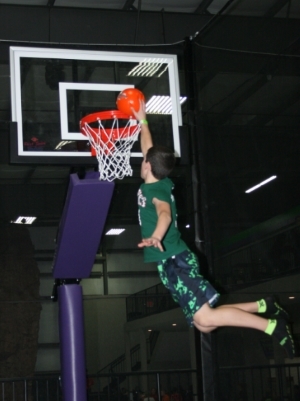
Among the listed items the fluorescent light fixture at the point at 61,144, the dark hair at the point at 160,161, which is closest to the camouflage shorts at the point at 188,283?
the dark hair at the point at 160,161

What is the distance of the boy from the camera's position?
12.1 feet

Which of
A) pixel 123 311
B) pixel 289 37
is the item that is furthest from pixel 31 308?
pixel 289 37

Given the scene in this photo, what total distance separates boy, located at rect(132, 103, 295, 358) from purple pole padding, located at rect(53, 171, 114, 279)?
69 cm

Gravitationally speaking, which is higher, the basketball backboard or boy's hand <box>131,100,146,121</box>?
the basketball backboard

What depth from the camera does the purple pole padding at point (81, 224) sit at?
4469 millimetres

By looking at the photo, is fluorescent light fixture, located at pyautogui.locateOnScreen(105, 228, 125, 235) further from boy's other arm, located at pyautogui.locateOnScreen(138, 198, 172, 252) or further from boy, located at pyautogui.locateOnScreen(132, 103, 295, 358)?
boy's other arm, located at pyautogui.locateOnScreen(138, 198, 172, 252)

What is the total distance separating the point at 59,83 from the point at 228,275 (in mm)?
2366

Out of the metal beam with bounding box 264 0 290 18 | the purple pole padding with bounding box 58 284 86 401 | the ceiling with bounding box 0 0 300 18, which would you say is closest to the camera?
the purple pole padding with bounding box 58 284 86 401

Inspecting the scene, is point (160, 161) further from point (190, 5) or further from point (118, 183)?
point (118, 183)

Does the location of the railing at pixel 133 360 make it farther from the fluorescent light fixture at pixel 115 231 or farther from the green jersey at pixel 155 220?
the green jersey at pixel 155 220

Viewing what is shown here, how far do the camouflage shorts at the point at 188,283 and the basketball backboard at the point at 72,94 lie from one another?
1.75 metres

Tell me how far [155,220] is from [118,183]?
493cm

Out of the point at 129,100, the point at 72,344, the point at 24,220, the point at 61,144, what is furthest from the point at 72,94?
the point at 24,220

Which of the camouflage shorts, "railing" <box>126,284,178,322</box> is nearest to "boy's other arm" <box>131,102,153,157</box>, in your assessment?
the camouflage shorts
